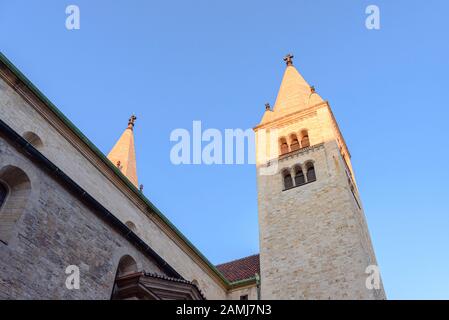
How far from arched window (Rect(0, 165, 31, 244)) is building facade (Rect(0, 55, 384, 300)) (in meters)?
0.03

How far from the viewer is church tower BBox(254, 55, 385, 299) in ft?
61.6

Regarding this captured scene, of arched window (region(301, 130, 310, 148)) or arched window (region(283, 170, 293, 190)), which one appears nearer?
arched window (region(283, 170, 293, 190))

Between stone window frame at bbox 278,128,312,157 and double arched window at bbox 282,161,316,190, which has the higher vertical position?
stone window frame at bbox 278,128,312,157

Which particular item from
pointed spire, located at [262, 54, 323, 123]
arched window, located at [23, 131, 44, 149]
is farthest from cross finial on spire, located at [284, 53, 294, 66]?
arched window, located at [23, 131, 44, 149]

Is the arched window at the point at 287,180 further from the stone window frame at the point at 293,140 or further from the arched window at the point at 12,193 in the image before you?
the arched window at the point at 12,193

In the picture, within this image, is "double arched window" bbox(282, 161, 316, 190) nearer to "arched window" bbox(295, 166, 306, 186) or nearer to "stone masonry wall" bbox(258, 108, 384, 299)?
"arched window" bbox(295, 166, 306, 186)

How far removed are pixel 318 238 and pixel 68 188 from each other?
13.2m

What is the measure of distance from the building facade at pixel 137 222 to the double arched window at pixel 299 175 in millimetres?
62

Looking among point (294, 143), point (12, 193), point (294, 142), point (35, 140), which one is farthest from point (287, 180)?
point (12, 193)

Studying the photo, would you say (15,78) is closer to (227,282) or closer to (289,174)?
(227,282)

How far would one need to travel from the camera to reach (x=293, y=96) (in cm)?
3025

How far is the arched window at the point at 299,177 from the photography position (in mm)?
23766

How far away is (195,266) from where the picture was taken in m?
20.1

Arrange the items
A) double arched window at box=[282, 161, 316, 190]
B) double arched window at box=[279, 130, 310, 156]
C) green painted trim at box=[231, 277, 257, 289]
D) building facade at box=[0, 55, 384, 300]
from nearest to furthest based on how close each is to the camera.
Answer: building facade at box=[0, 55, 384, 300] < green painted trim at box=[231, 277, 257, 289] < double arched window at box=[282, 161, 316, 190] < double arched window at box=[279, 130, 310, 156]
